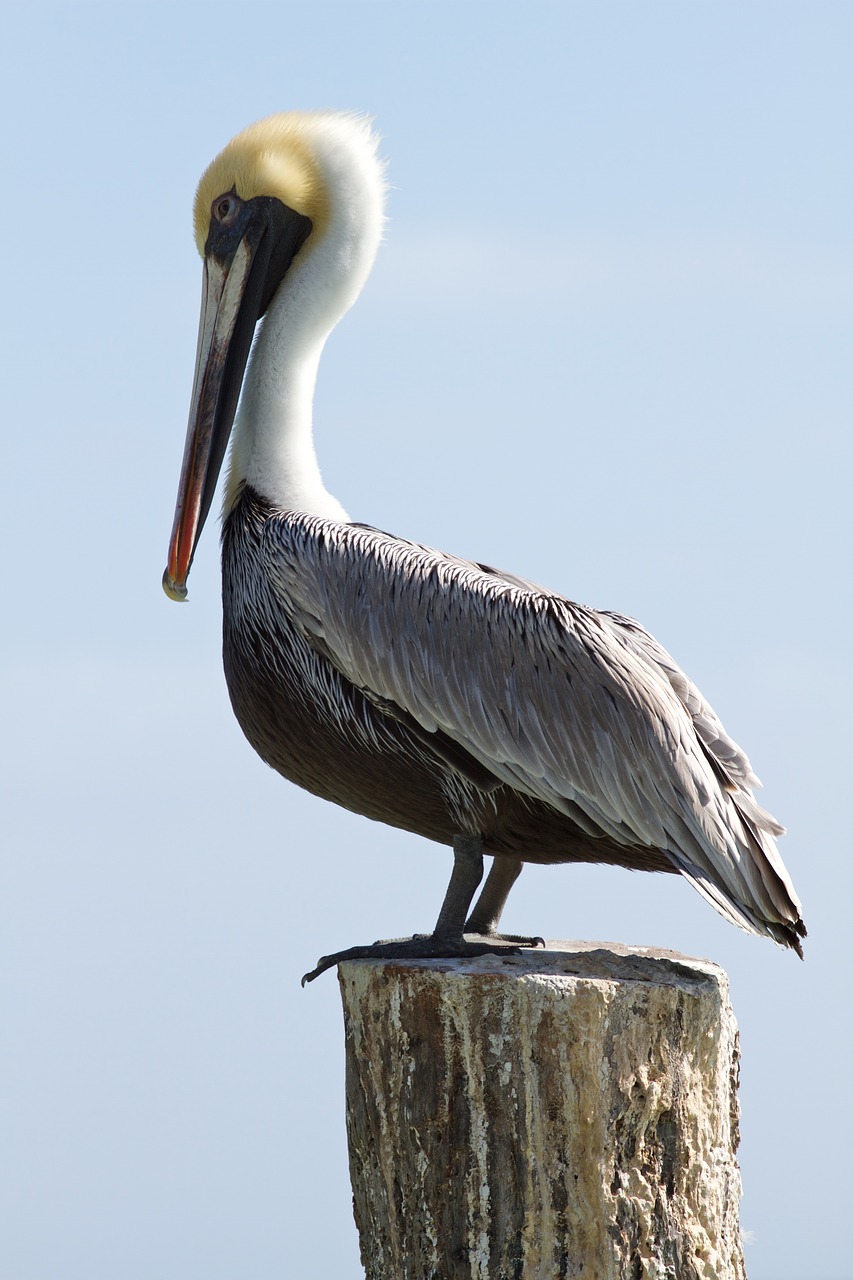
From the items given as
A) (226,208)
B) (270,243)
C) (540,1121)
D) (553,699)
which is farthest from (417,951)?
(226,208)

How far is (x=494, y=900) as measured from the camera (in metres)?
5.39

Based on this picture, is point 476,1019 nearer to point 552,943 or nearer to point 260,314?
point 552,943

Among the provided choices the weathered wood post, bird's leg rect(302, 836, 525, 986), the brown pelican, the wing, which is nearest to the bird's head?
the brown pelican

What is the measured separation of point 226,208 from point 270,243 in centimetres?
22

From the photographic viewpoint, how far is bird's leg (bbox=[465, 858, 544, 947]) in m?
5.34

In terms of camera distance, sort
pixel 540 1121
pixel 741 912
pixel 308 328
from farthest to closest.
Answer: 1. pixel 308 328
2. pixel 741 912
3. pixel 540 1121

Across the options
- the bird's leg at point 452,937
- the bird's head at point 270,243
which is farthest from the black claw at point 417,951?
the bird's head at point 270,243

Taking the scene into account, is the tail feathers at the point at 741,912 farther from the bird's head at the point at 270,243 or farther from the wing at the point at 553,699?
the bird's head at the point at 270,243

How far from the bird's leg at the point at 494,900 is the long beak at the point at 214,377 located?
4.94 ft

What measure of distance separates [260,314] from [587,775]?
→ 7.44 ft

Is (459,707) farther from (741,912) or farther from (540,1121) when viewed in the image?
(540,1121)

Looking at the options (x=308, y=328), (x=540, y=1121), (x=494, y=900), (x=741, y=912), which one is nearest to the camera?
(x=540, y=1121)

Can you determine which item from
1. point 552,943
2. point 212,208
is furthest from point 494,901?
point 212,208

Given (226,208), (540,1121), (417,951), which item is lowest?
(540,1121)
